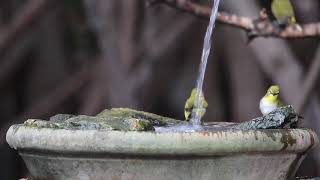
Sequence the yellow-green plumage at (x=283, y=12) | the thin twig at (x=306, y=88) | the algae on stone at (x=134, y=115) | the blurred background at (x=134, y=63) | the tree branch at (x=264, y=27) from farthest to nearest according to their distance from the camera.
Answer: the blurred background at (x=134, y=63)
the thin twig at (x=306, y=88)
the yellow-green plumage at (x=283, y=12)
the tree branch at (x=264, y=27)
the algae on stone at (x=134, y=115)

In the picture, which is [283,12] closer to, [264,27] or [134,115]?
[264,27]

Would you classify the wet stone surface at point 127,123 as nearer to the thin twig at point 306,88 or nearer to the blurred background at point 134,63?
the thin twig at point 306,88

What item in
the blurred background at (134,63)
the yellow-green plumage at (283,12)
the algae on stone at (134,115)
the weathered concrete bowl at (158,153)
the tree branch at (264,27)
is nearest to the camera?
the weathered concrete bowl at (158,153)

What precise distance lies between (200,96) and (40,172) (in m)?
0.49

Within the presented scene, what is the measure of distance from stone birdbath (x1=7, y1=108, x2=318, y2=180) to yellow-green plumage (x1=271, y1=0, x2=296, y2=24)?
3.98 feet

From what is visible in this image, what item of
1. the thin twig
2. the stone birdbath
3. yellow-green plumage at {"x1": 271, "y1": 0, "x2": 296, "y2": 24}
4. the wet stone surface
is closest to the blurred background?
the thin twig

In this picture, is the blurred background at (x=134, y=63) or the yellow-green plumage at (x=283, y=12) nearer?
the yellow-green plumage at (x=283, y=12)

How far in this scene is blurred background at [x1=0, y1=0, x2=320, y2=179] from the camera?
12.4ft

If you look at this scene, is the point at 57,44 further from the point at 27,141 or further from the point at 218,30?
the point at 27,141

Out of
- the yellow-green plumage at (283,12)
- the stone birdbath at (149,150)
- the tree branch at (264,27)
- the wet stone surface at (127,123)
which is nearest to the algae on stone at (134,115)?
the wet stone surface at (127,123)

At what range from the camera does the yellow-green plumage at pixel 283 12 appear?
8.33 feet

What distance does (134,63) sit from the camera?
14.3 ft

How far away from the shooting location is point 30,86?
548 centimetres

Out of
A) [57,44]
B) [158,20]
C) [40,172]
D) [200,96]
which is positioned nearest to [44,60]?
[57,44]
